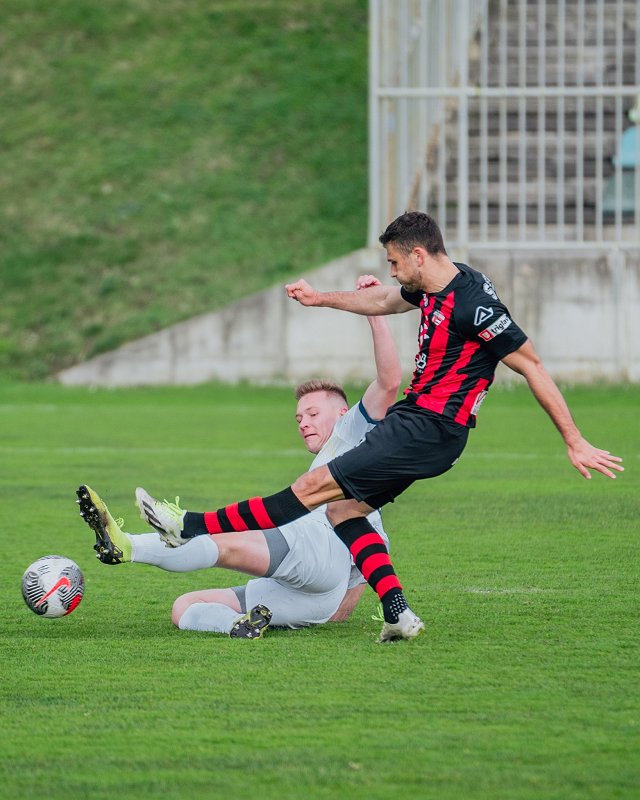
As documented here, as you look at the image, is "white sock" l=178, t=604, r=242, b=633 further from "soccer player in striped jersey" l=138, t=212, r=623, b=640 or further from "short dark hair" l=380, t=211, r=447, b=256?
"short dark hair" l=380, t=211, r=447, b=256

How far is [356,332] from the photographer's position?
625 inches

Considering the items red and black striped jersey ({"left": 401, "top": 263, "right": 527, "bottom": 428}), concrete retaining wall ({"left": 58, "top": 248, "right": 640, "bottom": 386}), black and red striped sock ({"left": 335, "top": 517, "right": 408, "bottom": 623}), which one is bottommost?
concrete retaining wall ({"left": 58, "top": 248, "right": 640, "bottom": 386})

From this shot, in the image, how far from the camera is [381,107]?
53.0 feet

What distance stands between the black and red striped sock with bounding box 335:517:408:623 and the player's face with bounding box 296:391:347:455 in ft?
1.46

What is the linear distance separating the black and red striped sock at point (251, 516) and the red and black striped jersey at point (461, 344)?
614 millimetres

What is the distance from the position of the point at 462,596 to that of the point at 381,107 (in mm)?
10624

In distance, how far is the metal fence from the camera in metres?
15.8

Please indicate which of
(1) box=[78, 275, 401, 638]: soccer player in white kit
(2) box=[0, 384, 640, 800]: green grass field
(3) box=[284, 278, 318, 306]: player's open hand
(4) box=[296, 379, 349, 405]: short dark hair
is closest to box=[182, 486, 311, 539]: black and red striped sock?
(1) box=[78, 275, 401, 638]: soccer player in white kit

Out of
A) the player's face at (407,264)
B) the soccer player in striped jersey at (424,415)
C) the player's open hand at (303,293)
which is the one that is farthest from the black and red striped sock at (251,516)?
the player's face at (407,264)

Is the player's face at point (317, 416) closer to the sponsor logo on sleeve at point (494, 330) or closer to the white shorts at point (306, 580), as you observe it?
the white shorts at point (306, 580)

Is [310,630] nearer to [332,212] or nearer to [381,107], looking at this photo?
[381,107]

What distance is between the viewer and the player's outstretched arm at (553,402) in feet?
17.8

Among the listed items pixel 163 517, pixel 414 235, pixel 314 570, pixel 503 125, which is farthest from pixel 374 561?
pixel 503 125

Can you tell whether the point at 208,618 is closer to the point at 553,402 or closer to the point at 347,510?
the point at 347,510
